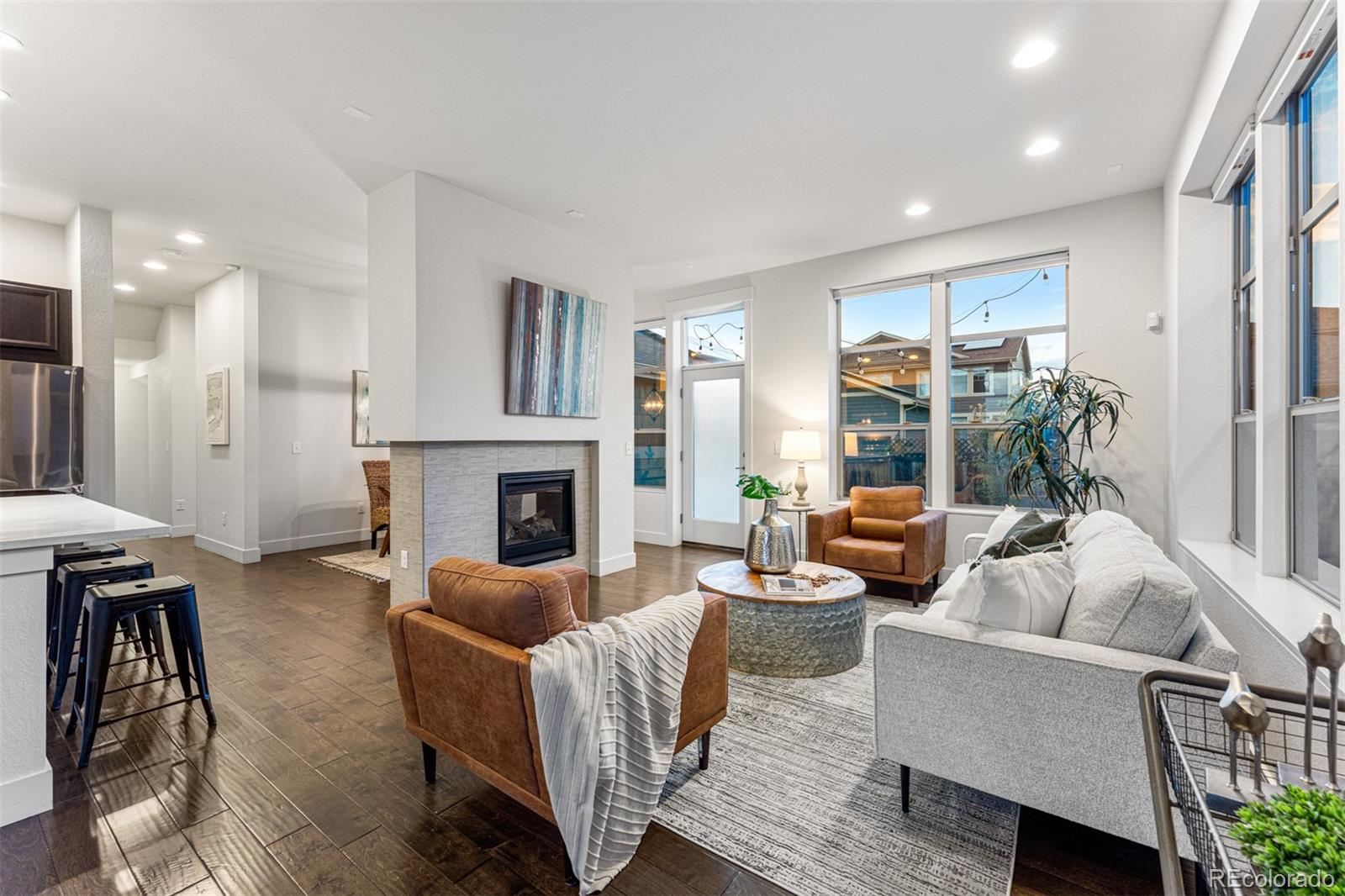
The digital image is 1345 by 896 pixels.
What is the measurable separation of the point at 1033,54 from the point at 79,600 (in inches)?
199

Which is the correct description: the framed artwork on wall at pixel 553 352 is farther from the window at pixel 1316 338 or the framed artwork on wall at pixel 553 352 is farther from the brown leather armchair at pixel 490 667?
the window at pixel 1316 338

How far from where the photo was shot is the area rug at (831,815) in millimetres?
1647

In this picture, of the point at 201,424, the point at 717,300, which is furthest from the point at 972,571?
the point at 201,424

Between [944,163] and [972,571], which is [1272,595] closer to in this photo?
[972,571]

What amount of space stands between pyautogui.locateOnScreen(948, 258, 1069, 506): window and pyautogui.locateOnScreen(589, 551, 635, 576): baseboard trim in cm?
293

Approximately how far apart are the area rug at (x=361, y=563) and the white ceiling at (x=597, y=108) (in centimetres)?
294

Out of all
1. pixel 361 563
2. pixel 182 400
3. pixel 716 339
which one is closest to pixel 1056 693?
pixel 716 339

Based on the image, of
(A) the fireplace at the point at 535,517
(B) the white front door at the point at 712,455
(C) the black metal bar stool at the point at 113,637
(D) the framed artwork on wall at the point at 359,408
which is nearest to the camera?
(C) the black metal bar stool at the point at 113,637

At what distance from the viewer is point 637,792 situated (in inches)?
66.6

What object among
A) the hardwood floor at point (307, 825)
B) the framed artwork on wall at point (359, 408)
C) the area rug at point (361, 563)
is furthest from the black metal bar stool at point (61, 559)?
the framed artwork on wall at point (359, 408)

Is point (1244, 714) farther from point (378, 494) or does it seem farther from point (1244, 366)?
point (378, 494)

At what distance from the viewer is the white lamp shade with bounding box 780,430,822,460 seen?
530 cm

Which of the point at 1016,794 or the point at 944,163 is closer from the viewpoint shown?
the point at 1016,794

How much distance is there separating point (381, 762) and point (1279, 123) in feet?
14.3
